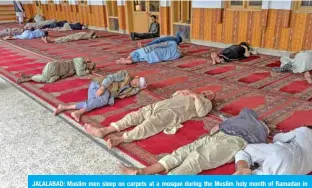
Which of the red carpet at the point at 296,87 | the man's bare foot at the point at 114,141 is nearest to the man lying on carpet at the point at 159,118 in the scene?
the man's bare foot at the point at 114,141

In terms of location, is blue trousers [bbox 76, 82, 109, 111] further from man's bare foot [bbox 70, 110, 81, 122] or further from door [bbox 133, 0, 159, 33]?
door [bbox 133, 0, 159, 33]

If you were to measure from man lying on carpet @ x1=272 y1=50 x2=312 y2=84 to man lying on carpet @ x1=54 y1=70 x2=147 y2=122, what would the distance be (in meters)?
2.37

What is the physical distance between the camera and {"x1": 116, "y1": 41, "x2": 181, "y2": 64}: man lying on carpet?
5.02m

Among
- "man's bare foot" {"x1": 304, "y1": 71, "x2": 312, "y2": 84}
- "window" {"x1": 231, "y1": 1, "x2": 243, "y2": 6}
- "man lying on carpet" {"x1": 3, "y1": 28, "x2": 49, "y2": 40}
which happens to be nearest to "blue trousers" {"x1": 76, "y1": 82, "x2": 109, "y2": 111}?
"man's bare foot" {"x1": 304, "y1": 71, "x2": 312, "y2": 84}

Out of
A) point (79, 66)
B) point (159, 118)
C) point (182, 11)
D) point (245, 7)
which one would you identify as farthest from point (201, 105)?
→ point (182, 11)

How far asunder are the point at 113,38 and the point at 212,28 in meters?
2.96

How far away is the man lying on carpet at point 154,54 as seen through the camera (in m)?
5.02

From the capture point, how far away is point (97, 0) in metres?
9.75

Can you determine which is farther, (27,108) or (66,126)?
(27,108)

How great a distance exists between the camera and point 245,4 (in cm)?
586

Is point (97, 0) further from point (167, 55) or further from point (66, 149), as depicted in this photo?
point (66, 149)

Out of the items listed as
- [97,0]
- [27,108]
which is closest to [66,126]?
[27,108]

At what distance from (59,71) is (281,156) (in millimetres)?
3204

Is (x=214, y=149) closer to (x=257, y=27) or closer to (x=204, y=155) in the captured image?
(x=204, y=155)
